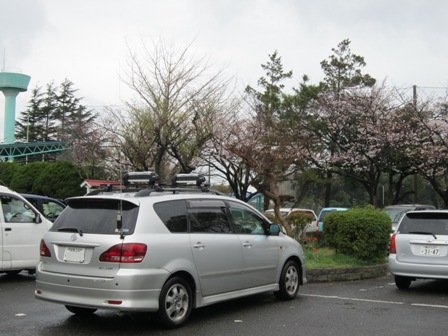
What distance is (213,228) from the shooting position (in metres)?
7.52

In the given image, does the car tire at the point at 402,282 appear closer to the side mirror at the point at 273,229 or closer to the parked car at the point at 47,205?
the side mirror at the point at 273,229

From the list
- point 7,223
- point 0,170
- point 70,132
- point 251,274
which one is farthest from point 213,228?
point 0,170

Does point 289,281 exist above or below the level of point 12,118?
below

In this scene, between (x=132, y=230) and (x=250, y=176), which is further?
(x=250, y=176)

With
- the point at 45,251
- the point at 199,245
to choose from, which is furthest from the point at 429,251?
the point at 45,251

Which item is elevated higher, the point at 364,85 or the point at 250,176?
the point at 364,85

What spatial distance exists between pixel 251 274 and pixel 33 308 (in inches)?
124

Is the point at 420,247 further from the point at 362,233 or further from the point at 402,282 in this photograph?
the point at 362,233

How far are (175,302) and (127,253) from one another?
3.02 feet

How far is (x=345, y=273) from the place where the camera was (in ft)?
36.6

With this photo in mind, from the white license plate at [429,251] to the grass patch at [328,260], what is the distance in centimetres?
205

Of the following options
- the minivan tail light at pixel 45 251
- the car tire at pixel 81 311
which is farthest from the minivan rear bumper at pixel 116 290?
the car tire at pixel 81 311

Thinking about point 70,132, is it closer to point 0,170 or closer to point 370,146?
point 0,170

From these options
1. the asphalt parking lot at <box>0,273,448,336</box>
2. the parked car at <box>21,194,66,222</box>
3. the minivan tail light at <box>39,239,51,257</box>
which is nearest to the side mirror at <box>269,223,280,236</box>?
the asphalt parking lot at <box>0,273,448,336</box>
